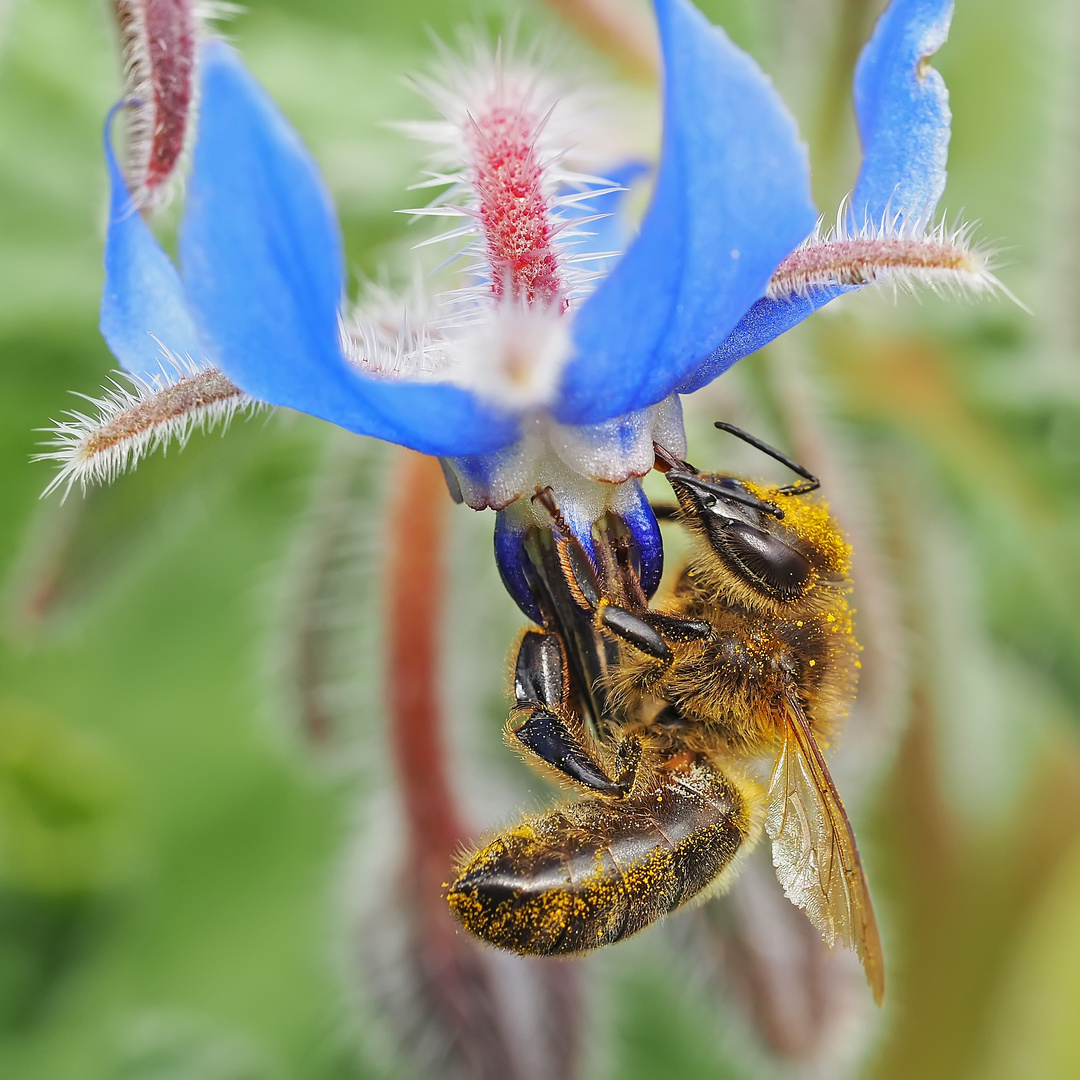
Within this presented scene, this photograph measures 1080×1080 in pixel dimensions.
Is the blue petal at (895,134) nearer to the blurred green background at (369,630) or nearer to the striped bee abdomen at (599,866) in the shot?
the striped bee abdomen at (599,866)

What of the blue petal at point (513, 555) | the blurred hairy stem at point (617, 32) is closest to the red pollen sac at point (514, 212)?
the blue petal at point (513, 555)

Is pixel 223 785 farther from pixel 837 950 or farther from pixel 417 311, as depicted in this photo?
pixel 417 311

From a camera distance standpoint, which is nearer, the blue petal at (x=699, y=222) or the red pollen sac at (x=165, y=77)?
the blue petal at (x=699, y=222)

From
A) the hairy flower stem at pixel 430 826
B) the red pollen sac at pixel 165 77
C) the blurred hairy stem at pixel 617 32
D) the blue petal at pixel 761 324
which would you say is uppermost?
the blurred hairy stem at pixel 617 32

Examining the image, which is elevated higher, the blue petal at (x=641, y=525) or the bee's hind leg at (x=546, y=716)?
the blue petal at (x=641, y=525)

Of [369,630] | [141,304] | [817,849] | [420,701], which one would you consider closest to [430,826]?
[420,701]

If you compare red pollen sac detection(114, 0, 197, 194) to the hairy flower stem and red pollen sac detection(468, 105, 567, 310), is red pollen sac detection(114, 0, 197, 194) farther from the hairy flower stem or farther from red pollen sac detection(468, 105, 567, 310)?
the hairy flower stem

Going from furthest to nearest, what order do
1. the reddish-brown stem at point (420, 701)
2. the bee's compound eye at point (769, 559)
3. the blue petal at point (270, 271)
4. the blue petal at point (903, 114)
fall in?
1. the reddish-brown stem at point (420, 701)
2. the bee's compound eye at point (769, 559)
3. the blue petal at point (903, 114)
4. the blue petal at point (270, 271)

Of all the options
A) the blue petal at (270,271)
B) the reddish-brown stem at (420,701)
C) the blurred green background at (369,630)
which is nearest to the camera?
the blue petal at (270,271)

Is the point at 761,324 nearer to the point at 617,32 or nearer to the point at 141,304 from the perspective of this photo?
the point at 141,304
